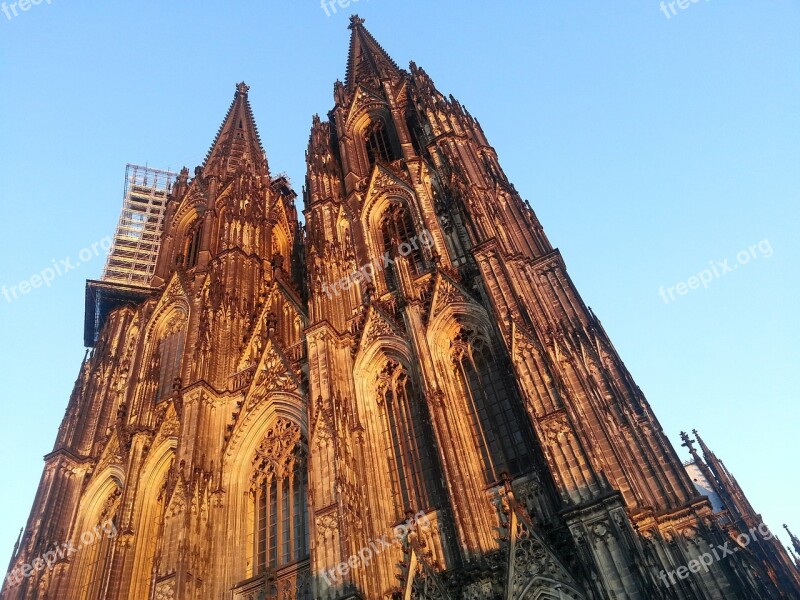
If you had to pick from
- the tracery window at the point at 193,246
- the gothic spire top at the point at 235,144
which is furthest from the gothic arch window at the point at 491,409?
the gothic spire top at the point at 235,144

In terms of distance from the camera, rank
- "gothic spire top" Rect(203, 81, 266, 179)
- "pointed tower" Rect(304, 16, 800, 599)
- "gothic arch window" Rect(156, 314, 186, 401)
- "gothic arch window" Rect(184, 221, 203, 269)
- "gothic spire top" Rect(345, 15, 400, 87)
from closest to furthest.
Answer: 1. "pointed tower" Rect(304, 16, 800, 599)
2. "gothic arch window" Rect(156, 314, 186, 401)
3. "gothic arch window" Rect(184, 221, 203, 269)
4. "gothic spire top" Rect(345, 15, 400, 87)
5. "gothic spire top" Rect(203, 81, 266, 179)

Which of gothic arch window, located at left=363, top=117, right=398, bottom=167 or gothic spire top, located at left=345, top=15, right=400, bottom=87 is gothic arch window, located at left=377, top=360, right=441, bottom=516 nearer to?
gothic arch window, located at left=363, top=117, right=398, bottom=167

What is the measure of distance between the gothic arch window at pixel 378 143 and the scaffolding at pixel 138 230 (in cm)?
1338

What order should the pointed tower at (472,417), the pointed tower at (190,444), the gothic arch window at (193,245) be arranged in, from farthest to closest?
the gothic arch window at (193,245) < the pointed tower at (190,444) < the pointed tower at (472,417)

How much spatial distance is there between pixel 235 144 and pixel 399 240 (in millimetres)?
21282

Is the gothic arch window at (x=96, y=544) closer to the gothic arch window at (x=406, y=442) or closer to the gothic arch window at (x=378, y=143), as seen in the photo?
the gothic arch window at (x=406, y=442)

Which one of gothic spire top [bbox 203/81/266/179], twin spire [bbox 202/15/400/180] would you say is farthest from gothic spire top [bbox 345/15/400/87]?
gothic spire top [bbox 203/81/266/179]

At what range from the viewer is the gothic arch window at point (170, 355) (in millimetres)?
27600

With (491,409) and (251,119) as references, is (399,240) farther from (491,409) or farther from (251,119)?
(251,119)

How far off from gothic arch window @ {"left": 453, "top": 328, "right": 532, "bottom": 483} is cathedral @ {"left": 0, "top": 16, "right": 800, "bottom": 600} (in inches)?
2.4

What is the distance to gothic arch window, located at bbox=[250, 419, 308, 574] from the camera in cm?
1984

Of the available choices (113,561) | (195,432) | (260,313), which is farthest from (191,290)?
(113,561)

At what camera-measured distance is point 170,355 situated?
2917cm

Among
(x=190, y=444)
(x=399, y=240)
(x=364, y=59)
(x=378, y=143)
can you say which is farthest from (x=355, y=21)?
(x=190, y=444)
